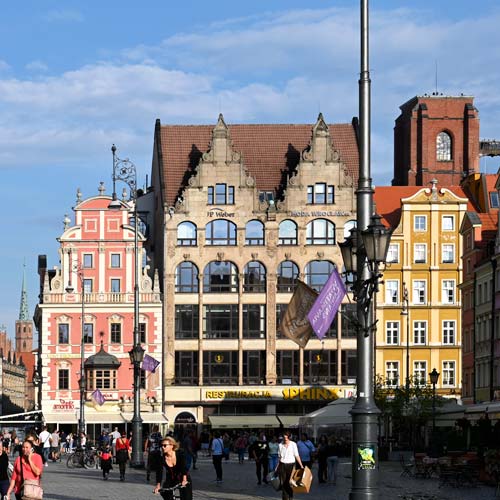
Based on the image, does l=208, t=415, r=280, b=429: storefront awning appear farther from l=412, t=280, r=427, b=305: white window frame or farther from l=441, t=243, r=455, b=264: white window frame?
l=441, t=243, r=455, b=264: white window frame

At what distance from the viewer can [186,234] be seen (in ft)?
306

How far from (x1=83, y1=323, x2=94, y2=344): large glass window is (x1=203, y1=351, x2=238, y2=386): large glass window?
7.09m

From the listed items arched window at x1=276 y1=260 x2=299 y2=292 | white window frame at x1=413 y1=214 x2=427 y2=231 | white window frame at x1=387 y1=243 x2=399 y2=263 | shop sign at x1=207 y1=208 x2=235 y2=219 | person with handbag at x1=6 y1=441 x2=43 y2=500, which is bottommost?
person with handbag at x1=6 y1=441 x2=43 y2=500

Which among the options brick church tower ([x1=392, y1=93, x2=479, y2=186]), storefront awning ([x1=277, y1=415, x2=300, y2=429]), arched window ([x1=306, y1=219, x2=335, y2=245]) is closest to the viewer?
storefront awning ([x1=277, y1=415, x2=300, y2=429])

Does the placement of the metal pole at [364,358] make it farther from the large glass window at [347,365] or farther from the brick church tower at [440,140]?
the brick church tower at [440,140]

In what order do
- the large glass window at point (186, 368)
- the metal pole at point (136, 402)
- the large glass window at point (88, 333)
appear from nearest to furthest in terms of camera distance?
the metal pole at point (136, 402) → the large glass window at point (88, 333) → the large glass window at point (186, 368)

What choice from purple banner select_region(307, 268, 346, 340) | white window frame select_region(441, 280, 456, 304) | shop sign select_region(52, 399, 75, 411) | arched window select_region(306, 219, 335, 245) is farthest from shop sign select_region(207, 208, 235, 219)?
purple banner select_region(307, 268, 346, 340)

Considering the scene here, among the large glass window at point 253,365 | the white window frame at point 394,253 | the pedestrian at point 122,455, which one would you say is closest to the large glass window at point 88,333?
the large glass window at point 253,365

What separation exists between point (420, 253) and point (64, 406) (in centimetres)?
2402

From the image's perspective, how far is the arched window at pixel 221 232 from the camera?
3676 inches

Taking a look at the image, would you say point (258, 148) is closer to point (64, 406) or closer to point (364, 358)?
point (64, 406)

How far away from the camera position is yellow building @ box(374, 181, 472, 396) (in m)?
92.6

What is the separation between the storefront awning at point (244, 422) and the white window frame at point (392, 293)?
10.4 m

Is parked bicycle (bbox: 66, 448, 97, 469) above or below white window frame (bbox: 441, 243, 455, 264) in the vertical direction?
below
